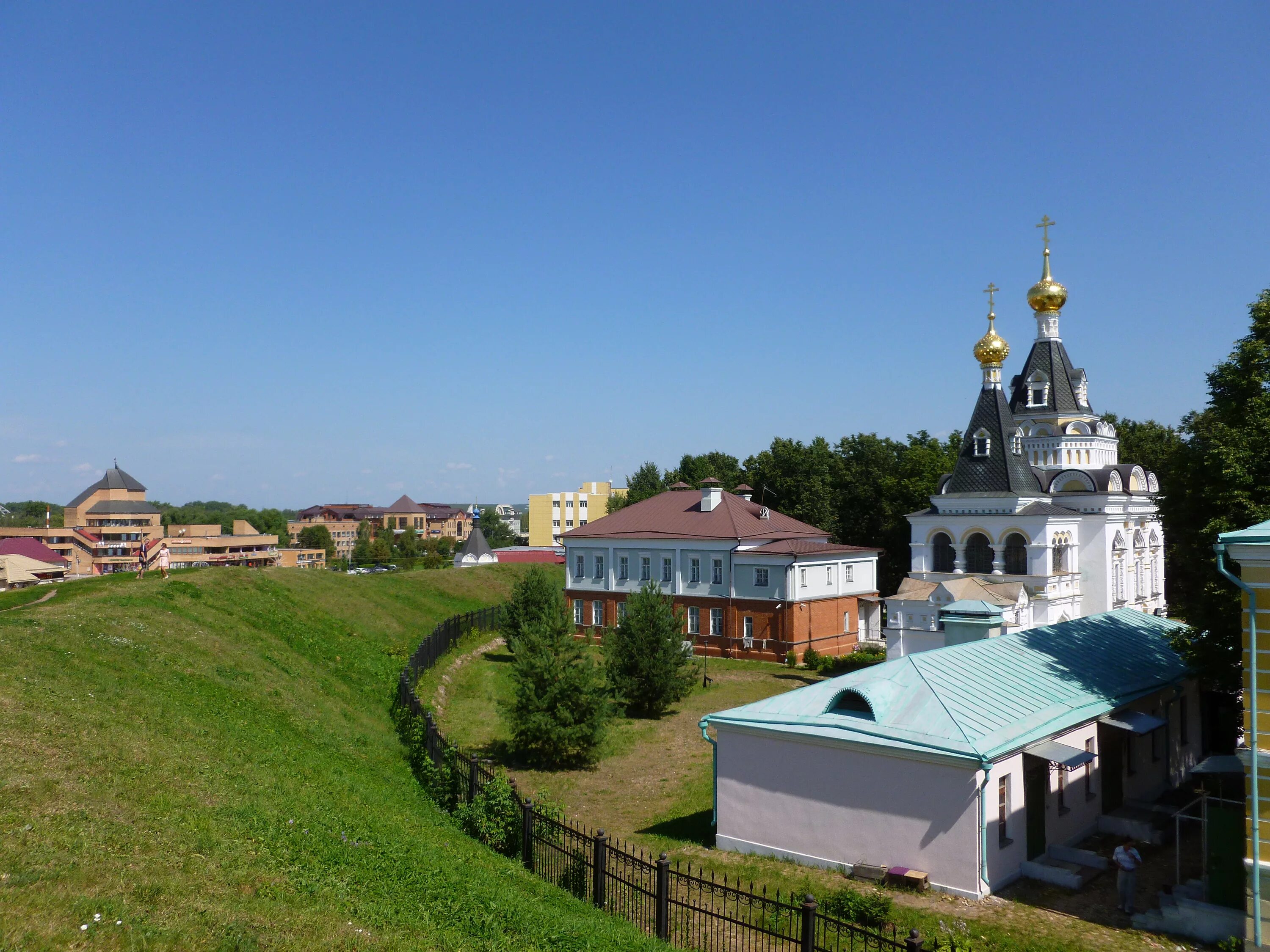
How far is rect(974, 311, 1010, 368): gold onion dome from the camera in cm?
3628

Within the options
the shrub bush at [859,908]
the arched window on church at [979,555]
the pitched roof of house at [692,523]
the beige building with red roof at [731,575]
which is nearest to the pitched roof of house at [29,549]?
the beige building with red roof at [731,575]

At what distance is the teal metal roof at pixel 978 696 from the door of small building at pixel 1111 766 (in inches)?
22.7

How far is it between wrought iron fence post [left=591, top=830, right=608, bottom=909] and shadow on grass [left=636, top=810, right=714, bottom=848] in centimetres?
413

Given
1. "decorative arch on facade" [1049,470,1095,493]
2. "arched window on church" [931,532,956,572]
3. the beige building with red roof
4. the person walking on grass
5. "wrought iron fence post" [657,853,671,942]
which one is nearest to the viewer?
"wrought iron fence post" [657,853,671,942]

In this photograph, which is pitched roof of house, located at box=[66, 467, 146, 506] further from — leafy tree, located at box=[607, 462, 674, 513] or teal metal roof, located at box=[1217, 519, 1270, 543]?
teal metal roof, located at box=[1217, 519, 1270, 543]

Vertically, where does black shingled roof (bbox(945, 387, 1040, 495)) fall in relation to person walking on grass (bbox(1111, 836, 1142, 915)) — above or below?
above

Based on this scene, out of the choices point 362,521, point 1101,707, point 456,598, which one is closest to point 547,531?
point 362,521

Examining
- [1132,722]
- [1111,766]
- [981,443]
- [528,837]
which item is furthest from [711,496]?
A: [528,837]

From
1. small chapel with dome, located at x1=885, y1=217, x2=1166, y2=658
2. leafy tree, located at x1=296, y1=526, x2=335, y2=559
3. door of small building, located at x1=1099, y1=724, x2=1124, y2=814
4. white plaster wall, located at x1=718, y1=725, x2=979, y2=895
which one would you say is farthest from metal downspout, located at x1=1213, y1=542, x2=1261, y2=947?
leafy tree, located at x1=296, y1=526, x2=335, y2=559

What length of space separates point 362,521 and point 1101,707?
135 meters

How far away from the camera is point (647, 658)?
89.5 feet

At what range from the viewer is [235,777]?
13.0 m

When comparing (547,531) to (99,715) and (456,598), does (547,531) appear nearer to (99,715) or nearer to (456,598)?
(456,598)

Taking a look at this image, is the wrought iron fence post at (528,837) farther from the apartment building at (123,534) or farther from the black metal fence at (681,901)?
the apartment building at (123,534)
